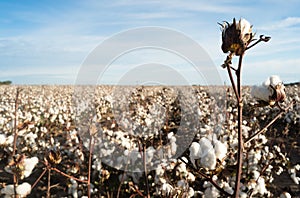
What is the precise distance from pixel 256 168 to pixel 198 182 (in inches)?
26.5

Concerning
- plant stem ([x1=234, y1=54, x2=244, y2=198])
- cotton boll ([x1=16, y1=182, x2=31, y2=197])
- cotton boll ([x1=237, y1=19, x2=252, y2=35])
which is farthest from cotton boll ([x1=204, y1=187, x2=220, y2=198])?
cotton boll ([x1=237, y1=19, x2=252, y2=35])

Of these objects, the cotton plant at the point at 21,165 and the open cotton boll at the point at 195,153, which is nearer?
the open cotton boll at the point at 195,153

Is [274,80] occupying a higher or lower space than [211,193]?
higher

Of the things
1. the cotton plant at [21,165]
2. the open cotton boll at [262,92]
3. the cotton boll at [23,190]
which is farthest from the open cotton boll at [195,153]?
the cotton boll at [23,190]

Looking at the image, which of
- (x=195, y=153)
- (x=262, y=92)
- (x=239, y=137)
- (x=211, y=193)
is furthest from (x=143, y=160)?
(x=211, y=193)

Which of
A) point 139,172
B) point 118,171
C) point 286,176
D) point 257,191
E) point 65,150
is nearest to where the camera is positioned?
point 257,191

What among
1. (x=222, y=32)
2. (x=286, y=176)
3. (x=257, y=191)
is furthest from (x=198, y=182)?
(x=222, y=32)

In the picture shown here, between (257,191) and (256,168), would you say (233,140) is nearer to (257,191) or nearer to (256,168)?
(256,168)

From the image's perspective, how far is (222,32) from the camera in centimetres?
110

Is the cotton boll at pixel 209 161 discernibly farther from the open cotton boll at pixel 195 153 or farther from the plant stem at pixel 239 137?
the plant stem at pixel 239 137

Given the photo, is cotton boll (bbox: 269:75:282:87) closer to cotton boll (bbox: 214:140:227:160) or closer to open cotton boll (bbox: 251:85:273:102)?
open cotton boll (bbox: 251:85:273:102)

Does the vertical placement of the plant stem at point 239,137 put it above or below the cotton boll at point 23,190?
above

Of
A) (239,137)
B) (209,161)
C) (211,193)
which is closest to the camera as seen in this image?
(239,137)

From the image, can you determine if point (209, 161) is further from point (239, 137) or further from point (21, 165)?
point (21, 165)
